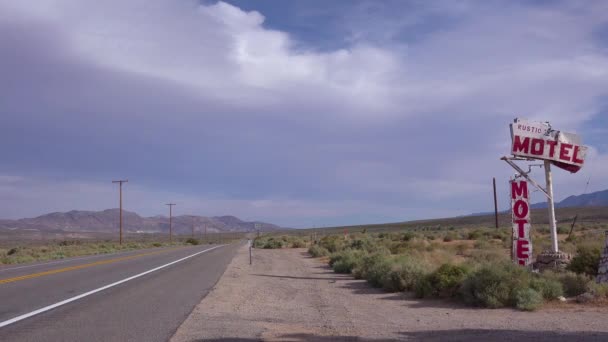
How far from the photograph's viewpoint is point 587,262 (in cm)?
1677

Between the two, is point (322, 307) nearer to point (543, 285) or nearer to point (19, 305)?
point (543, 285)

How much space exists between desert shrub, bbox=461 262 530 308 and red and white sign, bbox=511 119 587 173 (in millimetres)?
3951

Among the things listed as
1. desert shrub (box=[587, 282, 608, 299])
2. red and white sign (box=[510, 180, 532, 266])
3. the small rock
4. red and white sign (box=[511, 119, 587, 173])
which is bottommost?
the small rock

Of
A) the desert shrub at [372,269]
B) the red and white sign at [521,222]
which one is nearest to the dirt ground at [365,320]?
the desert shrub at [372,269]

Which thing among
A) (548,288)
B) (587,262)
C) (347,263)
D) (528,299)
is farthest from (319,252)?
(528,299)

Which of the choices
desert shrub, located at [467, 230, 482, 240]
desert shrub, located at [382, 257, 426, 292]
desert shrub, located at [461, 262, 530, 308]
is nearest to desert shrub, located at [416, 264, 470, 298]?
desert shrub, located at [382, 257, 426, 292]

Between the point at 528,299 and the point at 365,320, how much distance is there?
A: 3.69m

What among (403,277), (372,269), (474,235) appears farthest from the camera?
(474,235)

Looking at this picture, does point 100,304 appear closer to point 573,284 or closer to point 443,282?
point 443,282

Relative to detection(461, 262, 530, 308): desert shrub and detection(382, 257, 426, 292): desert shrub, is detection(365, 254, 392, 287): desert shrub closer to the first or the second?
detection(382, 257, 426, 292): desert shrub

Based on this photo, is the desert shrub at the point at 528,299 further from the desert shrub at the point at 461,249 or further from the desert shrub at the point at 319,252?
the desert shrub at the point at 319,252

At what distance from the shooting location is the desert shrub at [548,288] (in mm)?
14023

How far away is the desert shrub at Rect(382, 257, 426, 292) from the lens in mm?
17531

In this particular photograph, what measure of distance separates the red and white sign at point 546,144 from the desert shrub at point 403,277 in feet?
14.4
